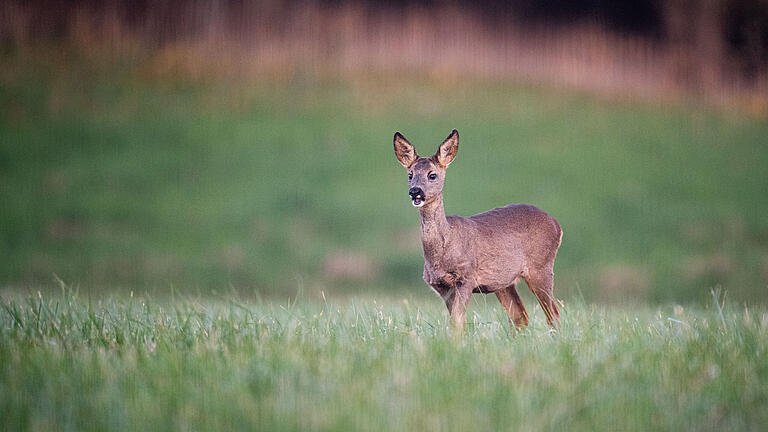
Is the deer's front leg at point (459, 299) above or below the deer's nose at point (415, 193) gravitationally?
below

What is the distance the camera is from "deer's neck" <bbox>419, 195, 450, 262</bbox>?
6902mm

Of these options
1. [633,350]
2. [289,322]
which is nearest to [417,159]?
[289,322]

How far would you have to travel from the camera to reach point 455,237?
6.99 meters

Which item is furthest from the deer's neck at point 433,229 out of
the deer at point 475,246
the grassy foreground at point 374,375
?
the grassy foreground at point 374,375

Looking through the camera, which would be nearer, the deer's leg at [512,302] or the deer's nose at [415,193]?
the deer's nose at [415,193]

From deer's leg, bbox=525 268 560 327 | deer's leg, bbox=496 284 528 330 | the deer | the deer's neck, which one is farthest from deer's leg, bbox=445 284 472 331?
deer's leg, bbox=525 268 560 327

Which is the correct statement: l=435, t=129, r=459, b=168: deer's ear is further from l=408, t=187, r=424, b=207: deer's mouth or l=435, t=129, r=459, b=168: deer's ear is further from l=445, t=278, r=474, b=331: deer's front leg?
l=445, t=278, r=474, b=331: deer's front leg

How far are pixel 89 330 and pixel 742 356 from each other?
15.0 ft

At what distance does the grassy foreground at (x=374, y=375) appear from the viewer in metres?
4.30

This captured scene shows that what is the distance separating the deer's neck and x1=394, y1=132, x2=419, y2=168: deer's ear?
0.45 metres

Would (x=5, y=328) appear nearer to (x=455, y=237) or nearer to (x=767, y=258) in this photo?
(x=455, y=237)

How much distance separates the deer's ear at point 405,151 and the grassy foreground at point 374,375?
1472 mm

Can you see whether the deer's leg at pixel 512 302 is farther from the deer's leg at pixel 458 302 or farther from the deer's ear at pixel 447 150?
the deer's ear at pixel 447 150

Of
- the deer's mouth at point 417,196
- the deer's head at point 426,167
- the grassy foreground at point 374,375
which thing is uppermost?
the deer's head at point 426,167
